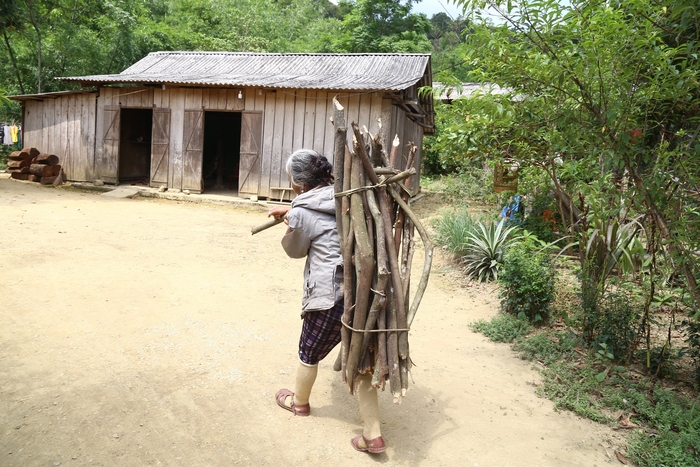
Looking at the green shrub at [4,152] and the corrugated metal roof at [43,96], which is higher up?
the corrugated metal roof at [43,96]

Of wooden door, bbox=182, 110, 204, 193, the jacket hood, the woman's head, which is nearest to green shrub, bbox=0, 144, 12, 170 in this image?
wooden door, bbox=182, 110, 204, 193

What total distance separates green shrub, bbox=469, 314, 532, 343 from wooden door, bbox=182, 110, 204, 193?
28.8ft

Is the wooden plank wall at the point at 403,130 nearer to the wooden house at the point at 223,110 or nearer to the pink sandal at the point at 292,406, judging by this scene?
the wooden house at the point at 223,110

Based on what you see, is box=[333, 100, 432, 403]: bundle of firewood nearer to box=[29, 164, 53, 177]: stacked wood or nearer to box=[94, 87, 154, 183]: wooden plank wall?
box=[94, 87, 154, 183]: wooden plank wall

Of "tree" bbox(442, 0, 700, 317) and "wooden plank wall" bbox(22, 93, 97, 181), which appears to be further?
"wooden plank wall" bbox(22, 93, 97, 181)

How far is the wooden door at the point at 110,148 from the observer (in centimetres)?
1299

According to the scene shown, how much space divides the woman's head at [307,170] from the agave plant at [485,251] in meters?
4.24

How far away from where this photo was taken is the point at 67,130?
44.6 feet

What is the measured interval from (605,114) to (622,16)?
1.98 feet

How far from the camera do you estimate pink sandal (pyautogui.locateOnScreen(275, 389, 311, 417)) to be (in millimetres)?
3227

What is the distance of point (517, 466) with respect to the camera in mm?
2922

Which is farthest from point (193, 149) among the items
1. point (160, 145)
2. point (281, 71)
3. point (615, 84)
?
point (615, 84)

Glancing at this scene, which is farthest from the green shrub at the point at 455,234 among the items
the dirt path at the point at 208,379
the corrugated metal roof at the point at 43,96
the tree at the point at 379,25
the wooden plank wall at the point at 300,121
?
the tree at the point at 379,25

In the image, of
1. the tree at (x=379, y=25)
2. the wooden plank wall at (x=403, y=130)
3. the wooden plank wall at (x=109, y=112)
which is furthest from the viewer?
the tree at (x=379, y=25)
